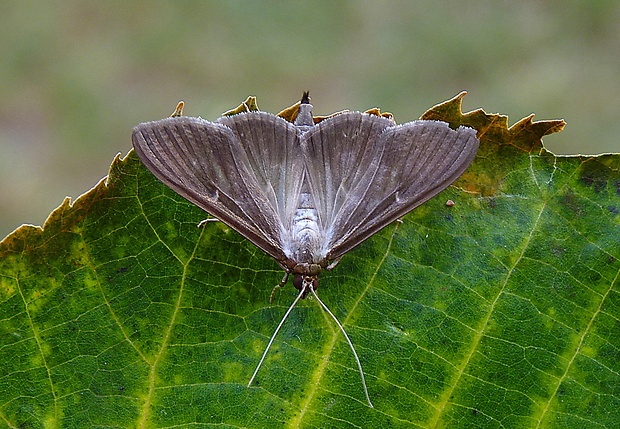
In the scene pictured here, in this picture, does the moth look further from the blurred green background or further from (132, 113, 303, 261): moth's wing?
the blurred green background

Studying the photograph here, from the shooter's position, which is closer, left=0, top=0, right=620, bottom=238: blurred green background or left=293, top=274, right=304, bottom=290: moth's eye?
left=293, top=274, right=304, bottom=290: moth's eye

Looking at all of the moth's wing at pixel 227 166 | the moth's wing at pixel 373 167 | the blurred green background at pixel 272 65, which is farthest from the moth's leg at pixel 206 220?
the blurred green background at pixel 272 65

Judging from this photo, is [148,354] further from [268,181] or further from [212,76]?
[212,76]

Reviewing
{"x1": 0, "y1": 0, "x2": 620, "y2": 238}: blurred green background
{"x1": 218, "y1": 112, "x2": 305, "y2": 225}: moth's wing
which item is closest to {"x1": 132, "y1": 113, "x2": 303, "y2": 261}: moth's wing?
{"x1": 218, "y1": 112, "x2": 305, "y2": 225}: moth's wing

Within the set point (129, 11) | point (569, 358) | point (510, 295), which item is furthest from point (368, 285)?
point (129, 11)

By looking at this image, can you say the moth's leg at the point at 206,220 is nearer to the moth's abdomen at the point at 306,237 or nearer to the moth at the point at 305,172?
the moth at the point at 305,172

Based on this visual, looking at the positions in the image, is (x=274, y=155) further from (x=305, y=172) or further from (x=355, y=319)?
(x=355, y=319)

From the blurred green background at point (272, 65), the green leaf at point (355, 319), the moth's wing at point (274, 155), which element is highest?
the blurred green background at point (272, 65)
